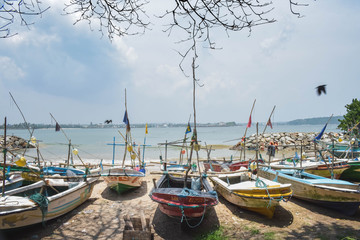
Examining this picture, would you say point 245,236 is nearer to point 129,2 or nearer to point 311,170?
point 129,2

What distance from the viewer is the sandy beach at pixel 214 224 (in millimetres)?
5516

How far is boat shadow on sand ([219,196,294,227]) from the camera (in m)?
6.27

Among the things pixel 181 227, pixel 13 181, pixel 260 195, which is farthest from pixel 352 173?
pixel 13 181

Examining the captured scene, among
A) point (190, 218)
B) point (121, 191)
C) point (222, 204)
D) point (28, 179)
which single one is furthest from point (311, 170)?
point (28, 179)

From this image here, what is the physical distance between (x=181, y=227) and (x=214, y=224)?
3.28 ft

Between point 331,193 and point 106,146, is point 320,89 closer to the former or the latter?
point 331,193

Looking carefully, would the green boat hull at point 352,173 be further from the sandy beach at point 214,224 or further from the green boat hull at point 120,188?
the green boat hull at point 120,188

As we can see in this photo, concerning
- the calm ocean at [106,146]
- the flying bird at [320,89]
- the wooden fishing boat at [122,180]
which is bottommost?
the calm ocean at [106,146]

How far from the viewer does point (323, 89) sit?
8734 millimetres

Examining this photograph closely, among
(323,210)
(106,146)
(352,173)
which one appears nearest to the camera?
(323,210)

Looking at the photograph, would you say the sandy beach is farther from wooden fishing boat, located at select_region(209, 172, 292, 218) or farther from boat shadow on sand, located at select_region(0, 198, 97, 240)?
wooden fishing boat, located at select_region(209, 172, 292, 218)

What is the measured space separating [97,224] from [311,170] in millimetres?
9300

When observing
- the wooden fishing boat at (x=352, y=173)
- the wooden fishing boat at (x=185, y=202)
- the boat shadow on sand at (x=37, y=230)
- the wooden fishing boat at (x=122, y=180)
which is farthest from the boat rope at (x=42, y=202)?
the wooden fishing boat at (x=352, y=173)

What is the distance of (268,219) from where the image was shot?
257 inches
